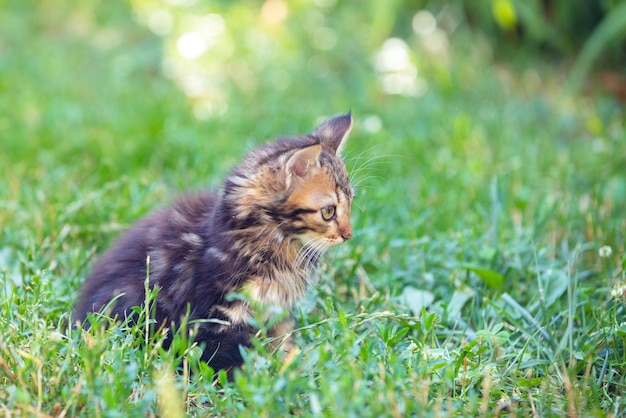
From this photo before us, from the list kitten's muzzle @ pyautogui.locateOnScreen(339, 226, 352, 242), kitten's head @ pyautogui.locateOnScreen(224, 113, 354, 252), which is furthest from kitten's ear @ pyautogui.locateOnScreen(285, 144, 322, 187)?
kitten's muzzle @ pyautogui.locateOnScreen(339, 226, 352, 242)

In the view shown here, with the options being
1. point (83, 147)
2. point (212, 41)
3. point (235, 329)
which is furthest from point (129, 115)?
point (235, 329)

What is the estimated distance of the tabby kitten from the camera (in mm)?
2789

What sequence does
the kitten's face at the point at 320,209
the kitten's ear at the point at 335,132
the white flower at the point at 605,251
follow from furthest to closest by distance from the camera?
1. the white flower at the point at 605,251
2. the kitten's ear at the point at 335,132
3. the kitten's face at the point at 320,209

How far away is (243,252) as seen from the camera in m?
2.83

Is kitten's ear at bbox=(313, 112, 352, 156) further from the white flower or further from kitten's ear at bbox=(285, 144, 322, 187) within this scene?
the white flower

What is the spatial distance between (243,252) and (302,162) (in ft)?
1.31

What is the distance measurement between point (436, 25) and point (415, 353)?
4.77 m

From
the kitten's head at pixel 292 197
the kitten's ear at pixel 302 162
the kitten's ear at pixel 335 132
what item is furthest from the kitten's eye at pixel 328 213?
the kitten's ear at pixel 335 132

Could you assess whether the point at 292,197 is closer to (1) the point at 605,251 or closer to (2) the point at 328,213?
(2) the point at 328,213

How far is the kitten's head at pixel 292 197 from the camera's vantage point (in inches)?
111

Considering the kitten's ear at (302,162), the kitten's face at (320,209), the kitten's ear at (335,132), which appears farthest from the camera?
the kitten's ear at (335,132)

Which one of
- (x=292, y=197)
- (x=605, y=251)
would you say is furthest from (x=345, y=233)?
(x=605, y=251)

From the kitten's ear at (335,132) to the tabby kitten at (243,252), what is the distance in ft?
0.36

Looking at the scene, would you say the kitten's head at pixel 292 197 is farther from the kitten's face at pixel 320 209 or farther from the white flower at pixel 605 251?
the white flower at pixel 605 251
